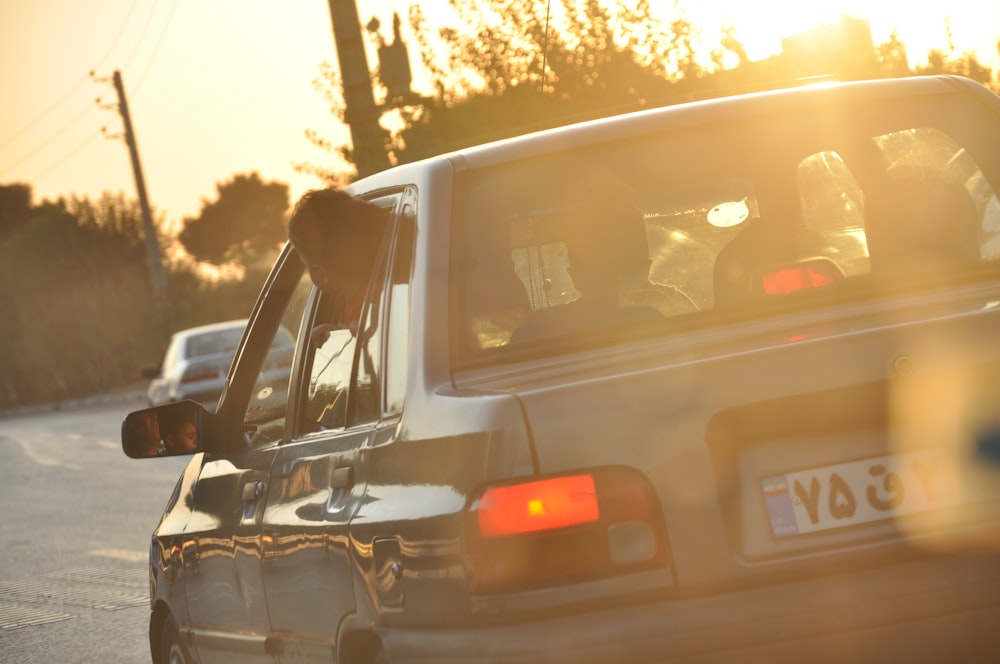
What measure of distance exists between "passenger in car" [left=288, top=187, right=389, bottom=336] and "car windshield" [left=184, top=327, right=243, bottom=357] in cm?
2554

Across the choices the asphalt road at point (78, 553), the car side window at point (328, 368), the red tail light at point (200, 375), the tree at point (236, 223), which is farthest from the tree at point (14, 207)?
the car side window at point (328, 368)

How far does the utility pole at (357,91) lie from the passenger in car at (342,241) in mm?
10178

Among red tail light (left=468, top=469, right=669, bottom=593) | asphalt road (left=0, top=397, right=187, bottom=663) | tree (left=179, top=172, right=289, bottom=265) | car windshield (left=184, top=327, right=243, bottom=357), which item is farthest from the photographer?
tree (left=179, top=172, right=289, bottom=265)

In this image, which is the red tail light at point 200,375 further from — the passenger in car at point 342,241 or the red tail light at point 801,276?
the red tail light at point 801,276

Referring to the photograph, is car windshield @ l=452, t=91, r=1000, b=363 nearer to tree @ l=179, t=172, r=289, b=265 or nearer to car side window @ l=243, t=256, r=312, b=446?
car side window @ l=243, t=256, r=312, b=446

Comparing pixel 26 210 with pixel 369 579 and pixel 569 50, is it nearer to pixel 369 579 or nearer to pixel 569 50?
pixel 569 50

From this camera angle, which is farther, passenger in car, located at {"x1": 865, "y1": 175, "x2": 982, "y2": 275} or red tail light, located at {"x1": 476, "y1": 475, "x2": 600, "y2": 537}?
passenger in car, located at {"x1": 865, "y1": 175, "x2": 982, "y2": 275}

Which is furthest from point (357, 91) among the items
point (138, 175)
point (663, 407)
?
point (138, 175)

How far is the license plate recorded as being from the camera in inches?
136

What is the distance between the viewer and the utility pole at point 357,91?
14.8 metres

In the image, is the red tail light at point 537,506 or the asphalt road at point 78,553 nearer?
the red tail light at point 537,506

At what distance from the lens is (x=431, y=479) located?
3537 mm

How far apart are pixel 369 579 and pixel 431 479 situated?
333 millimetres

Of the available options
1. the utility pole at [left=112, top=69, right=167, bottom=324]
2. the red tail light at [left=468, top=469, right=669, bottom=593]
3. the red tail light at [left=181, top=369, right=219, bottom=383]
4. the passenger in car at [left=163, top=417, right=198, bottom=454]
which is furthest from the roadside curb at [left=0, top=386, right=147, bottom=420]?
the red tail light at [left=468, top=469, right=669, bottom=593]
